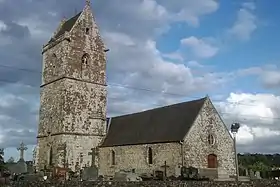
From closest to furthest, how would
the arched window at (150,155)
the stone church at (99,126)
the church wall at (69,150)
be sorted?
1. the stone church at (99,126)
2. the arched window at (150,155)
3. the church wall at (69,150)

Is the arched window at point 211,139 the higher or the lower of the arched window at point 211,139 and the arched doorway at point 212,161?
the higher

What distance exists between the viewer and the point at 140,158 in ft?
121

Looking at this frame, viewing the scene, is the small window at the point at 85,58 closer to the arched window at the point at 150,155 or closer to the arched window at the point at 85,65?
the arched window at the point at 85,65

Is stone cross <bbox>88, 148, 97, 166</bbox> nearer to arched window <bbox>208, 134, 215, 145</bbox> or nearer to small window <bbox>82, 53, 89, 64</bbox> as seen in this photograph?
small window <bbox>82, 53, 89, 64</bbox>

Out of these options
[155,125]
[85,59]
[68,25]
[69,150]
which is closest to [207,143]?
[155,125]

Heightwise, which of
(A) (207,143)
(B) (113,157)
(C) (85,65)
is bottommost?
(B) (113,157)

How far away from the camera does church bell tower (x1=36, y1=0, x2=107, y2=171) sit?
40000 mm

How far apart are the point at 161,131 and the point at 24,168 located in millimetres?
13007

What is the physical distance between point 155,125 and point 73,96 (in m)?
9.68

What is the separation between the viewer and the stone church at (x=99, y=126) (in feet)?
114

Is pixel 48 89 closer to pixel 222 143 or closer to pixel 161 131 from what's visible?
pixel 161 131

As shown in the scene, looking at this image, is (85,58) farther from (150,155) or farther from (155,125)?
(150,155)

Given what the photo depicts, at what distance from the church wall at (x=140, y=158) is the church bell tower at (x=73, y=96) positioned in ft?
6.42

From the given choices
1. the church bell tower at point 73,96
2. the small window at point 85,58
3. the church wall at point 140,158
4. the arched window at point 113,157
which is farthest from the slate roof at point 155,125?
the small window at point 85,58
